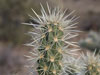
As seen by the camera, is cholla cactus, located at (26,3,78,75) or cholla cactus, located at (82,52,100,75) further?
cholla cactus, located at (82,52,100,75)

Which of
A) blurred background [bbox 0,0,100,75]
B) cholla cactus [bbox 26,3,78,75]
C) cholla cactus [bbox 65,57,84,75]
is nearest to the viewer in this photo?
cholla cactus [bbox 26,3,78,75]

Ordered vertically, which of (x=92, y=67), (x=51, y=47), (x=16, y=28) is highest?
(x=51, y=47)

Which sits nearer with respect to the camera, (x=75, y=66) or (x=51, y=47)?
(x=51, y=47)

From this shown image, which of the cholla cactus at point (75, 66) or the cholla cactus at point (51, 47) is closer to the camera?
the cholla cactus at point (51, 47)

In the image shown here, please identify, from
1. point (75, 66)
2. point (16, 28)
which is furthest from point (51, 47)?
point (16, 28)

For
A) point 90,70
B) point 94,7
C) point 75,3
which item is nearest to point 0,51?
point 75,3

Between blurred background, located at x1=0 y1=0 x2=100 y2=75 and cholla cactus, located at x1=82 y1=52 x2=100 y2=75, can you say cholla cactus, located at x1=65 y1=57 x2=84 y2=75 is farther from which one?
blurred background, located at x1=0 y1=0 x2=100 y2=75

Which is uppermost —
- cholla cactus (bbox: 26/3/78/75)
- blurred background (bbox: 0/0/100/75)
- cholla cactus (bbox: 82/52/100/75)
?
cholla cactus (bbox: 26/3/78/75)

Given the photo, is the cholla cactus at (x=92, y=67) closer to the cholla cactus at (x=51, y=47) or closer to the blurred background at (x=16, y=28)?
the cholla cactus at (x=51, y=47)

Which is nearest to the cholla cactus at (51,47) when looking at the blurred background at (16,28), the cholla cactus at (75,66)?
the cholla cactus at (75,66)

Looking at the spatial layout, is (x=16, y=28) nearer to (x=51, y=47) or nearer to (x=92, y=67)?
(x=92, y=67)

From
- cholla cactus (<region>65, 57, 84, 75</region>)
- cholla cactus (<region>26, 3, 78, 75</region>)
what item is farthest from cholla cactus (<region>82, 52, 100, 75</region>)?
cholla cactus (<region>26, 3, 78, 75</region>)
